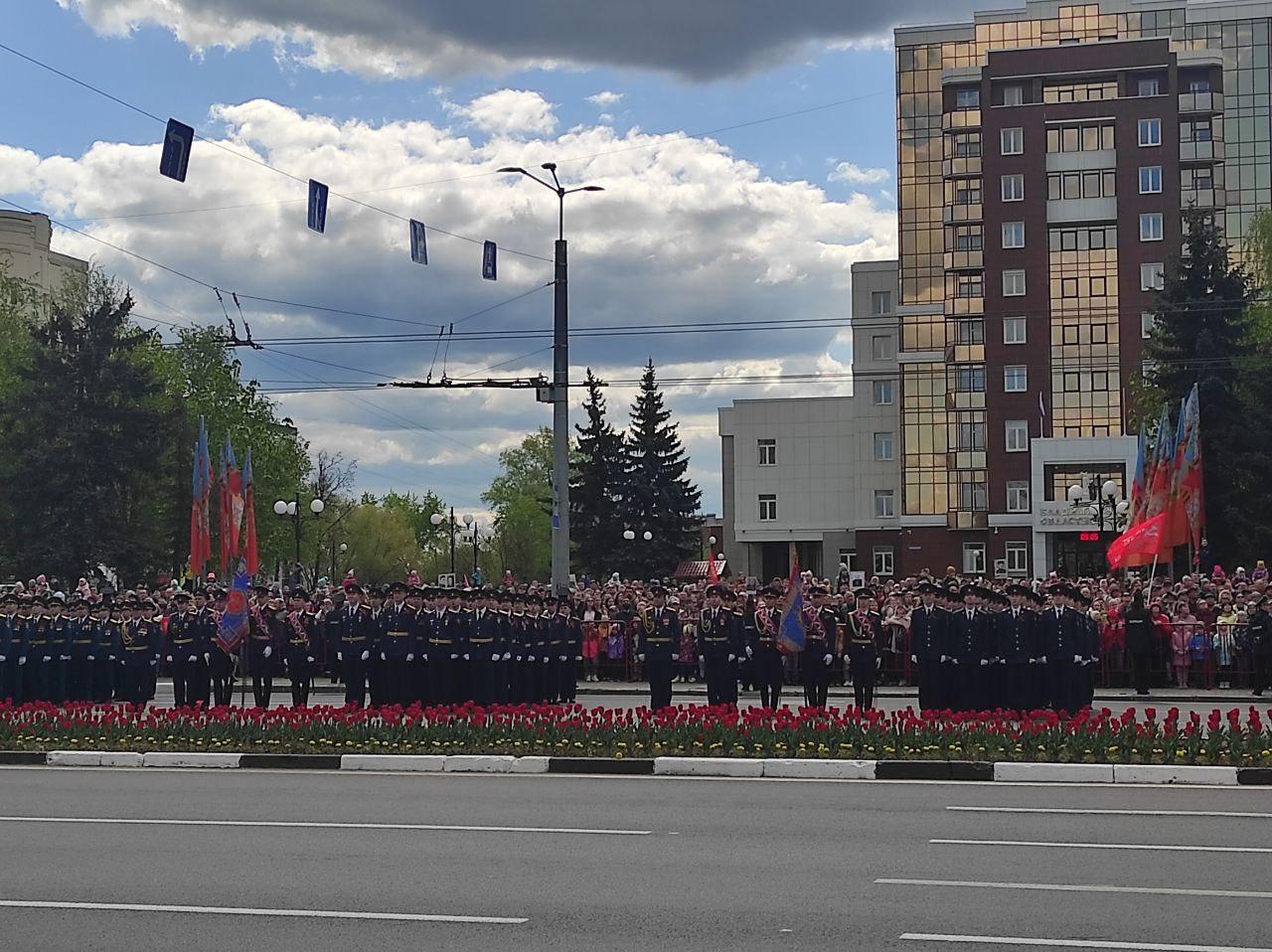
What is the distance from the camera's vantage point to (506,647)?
21.6 metres

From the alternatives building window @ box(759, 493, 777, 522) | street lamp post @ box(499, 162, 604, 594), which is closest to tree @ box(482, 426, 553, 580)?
building window @ box(759, 493, 777, 522)

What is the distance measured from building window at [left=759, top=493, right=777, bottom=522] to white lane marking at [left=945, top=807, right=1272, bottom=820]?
2716 inches

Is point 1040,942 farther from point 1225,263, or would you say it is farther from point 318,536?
point 318,536

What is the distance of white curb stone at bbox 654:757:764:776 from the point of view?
1469 cm

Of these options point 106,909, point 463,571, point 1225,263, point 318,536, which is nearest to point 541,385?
point 106,909

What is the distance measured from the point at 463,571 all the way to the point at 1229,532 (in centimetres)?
7861

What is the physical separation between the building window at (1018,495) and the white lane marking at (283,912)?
68.7 m

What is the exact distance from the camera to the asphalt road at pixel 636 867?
767 centimetres

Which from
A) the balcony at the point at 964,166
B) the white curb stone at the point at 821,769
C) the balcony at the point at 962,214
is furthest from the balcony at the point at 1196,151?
the white curb stone at the point at 821,769

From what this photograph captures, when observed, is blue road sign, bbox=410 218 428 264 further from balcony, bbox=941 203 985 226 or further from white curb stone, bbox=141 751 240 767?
balcony, bbox=941 203 985 226

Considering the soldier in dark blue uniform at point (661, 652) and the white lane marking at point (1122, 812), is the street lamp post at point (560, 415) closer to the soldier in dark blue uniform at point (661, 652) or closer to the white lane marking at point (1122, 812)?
the soldier in dark blue uniform at point (661, 652)

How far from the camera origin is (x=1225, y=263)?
157ft

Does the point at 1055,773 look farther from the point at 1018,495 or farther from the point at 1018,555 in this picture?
the point at 1018,495

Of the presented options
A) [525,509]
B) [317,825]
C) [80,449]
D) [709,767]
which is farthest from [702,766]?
[525,509]
